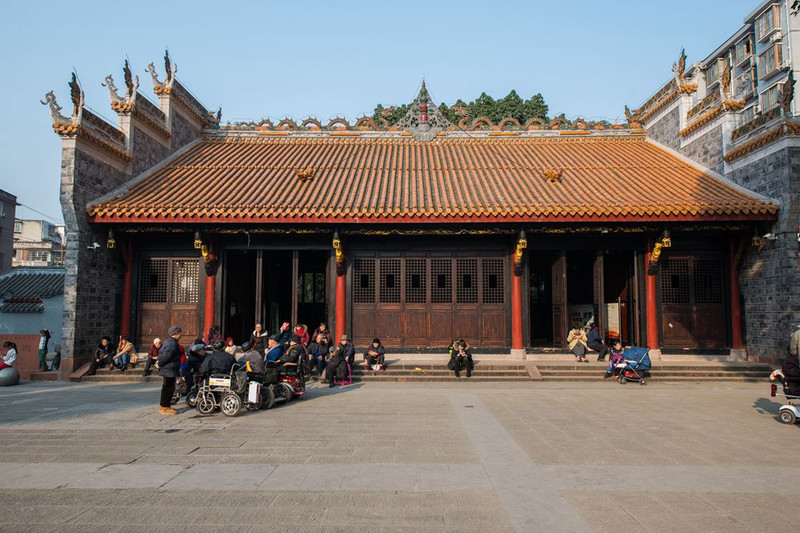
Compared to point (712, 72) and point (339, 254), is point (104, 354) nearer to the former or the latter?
point (339, 254)

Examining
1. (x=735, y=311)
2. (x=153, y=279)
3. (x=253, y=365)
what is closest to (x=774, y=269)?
(x=735, y=311)

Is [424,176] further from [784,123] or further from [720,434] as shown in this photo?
[720,434]

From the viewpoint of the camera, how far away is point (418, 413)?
8602 mm

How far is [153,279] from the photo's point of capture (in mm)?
14500

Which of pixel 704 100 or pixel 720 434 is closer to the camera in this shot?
pixel 720 434

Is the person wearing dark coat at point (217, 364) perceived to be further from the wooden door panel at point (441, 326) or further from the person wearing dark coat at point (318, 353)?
the wooden door panel at point (441, 326)

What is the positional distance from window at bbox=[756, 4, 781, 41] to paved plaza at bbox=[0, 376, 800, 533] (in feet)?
105

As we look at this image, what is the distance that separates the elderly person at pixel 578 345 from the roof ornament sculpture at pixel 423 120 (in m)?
9.01

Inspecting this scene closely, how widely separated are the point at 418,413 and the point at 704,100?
1340 cm

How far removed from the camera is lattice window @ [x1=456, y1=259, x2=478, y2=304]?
14.4 m

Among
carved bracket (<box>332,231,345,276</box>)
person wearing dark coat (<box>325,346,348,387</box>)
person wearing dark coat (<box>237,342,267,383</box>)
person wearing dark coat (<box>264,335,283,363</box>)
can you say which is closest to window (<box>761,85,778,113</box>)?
carved bracket (<box>332,231,345,276</box>)

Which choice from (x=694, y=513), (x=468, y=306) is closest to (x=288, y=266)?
(x=468, y=306)

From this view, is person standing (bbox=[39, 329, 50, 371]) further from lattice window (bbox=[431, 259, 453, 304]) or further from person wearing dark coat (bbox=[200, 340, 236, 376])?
lattice window (bbox=[431, 259, 453, 304])

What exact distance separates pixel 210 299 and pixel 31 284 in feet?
21.2
